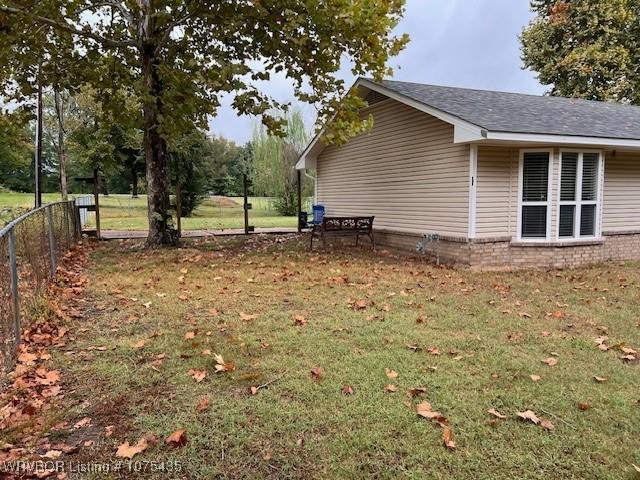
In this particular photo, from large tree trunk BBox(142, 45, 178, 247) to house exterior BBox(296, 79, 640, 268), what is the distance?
5.39 m

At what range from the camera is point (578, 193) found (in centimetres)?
954

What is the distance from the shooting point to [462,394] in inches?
135

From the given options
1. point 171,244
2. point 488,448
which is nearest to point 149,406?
point 488,448

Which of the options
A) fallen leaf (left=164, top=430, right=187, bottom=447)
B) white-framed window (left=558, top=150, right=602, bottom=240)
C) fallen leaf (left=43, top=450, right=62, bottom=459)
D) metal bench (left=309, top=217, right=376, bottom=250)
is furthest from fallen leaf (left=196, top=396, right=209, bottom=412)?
white-framed window (left=558, top=150, right=602, bottom=240)

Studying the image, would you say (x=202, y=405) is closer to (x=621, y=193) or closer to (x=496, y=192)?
(x=496, y=192)

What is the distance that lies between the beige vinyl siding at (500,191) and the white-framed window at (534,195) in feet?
0.25

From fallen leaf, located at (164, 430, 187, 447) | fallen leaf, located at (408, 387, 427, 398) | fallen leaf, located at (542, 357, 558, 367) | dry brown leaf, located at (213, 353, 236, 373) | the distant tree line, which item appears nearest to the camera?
fallen leaf, located at (164, 430, 187, 447)

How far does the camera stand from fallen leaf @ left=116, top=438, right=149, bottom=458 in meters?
2.60

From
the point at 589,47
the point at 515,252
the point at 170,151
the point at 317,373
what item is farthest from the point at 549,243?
the point at 589,47

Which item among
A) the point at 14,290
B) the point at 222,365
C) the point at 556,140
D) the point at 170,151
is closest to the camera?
the point at 222,365

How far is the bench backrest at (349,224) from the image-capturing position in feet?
36.9

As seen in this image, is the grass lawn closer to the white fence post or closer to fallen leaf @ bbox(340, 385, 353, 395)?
fallen leaf @ bbox(340, 385, 353, 395)

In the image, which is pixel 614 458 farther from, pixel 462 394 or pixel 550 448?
pixel 462 394

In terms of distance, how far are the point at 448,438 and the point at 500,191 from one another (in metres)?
7.47
